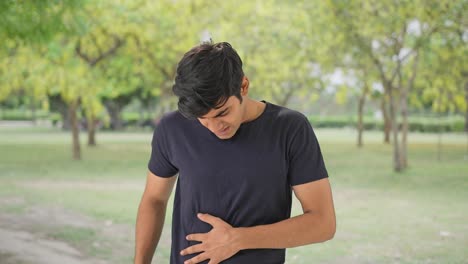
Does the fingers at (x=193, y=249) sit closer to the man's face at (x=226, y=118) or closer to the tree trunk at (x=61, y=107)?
the man's face at (x=226, y=118)

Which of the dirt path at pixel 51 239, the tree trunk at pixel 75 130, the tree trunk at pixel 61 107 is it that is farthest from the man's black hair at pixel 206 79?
the tree trunk at pixel 61 107

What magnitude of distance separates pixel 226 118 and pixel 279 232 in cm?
30

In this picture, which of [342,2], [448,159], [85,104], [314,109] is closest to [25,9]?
[342,2]

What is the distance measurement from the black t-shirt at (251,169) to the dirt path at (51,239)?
4.50 meters

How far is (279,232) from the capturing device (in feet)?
5.30

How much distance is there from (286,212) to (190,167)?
27 centimetres

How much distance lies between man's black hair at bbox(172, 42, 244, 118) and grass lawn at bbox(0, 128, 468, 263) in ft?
15.8

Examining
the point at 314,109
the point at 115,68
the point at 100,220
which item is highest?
the point at 115,68

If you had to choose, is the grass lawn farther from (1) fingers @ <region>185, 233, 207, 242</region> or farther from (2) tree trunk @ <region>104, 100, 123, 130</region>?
(2) tree trunk @ <region>104, 100, 123, 130</region>

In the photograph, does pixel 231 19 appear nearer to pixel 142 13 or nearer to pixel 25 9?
pixel 142 13

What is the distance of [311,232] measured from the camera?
1.65m

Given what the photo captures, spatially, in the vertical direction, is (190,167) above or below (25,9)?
below

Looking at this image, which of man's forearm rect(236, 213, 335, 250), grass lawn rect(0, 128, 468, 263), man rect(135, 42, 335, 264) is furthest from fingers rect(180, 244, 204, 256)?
grass lawn rect(0, 128, 468, 263)

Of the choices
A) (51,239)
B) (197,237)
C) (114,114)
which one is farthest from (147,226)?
(114,114)
